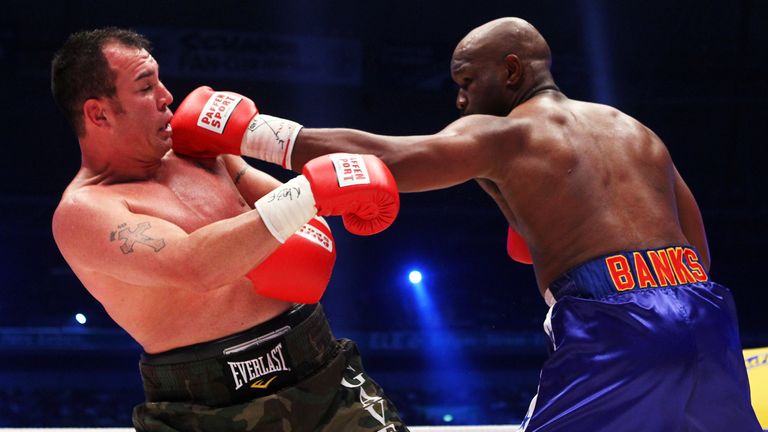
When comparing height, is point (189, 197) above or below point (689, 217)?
above

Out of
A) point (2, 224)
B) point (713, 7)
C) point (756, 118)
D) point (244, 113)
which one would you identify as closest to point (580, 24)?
point (713, 7)

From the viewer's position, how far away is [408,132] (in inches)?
321

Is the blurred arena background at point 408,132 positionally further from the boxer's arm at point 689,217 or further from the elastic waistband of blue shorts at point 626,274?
the elastic waistband of blue shorts at point 626,274

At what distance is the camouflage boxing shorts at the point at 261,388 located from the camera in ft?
5.93

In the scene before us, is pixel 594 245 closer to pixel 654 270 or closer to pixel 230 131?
pixel 654 270

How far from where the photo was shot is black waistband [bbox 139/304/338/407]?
1825 millimetres

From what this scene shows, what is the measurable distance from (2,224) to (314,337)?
6.80 meters

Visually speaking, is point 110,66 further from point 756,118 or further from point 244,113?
point 756,118

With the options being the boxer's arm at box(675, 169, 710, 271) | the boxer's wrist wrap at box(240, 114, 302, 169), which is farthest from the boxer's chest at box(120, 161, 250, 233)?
the boxer's arm at box(675, 169, 710, 271)

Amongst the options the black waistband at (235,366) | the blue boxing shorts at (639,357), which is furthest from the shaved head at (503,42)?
the black waistband at (235,366)

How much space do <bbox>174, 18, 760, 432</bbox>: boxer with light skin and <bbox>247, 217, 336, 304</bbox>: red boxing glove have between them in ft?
0.65

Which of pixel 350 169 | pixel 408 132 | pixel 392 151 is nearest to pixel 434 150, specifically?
pixel 392 151

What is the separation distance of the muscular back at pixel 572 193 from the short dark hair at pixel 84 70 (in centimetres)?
93

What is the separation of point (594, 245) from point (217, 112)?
0.96 m
